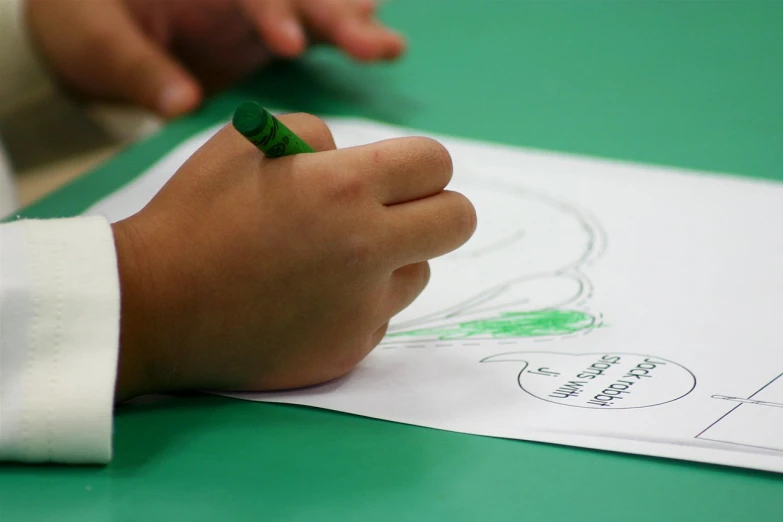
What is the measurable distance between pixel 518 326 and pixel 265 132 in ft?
0.56

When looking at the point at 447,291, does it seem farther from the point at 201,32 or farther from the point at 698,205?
the point at 201,32

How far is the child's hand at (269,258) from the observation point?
38 centimetres

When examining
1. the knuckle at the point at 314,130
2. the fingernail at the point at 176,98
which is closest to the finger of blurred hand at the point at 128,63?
the fingernail at the point at 176,98

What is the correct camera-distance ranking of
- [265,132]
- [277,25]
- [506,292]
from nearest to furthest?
1. [265,132]
2. [506,292]
3. [277,25]

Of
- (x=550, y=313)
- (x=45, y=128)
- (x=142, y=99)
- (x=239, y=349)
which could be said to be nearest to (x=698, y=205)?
(x=550, y=313)

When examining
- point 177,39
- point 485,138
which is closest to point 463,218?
point 485,138

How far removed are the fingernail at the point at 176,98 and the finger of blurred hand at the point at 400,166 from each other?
368mm

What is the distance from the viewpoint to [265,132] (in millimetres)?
356

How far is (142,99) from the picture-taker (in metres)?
0.75

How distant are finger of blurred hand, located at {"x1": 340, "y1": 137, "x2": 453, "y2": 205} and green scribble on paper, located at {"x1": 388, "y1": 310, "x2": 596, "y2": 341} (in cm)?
8

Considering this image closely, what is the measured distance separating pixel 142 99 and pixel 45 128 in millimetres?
195

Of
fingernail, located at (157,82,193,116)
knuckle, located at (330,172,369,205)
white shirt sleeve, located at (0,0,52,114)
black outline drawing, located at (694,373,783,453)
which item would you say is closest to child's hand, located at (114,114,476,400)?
knuckle, located at (330,172,369,205)

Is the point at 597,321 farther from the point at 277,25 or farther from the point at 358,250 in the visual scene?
the point at 277,25

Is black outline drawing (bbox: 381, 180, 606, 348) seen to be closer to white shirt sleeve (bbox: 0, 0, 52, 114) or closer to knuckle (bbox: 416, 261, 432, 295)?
knuckle (bbox: 416, 261, 432, 295)
